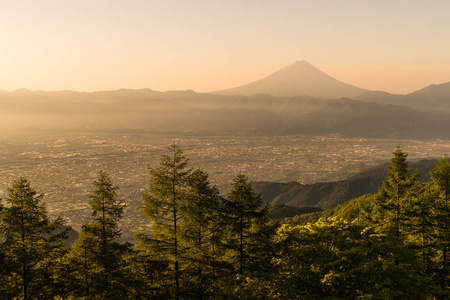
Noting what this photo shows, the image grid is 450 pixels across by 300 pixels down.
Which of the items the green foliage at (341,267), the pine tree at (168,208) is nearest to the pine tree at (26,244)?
the pine tree at (168,208)

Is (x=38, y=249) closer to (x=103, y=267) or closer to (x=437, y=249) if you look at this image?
(x=103, y=267)

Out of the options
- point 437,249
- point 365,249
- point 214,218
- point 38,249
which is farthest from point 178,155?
point 437,249

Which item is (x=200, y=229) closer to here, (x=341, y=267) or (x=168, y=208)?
(x=168, y=208)

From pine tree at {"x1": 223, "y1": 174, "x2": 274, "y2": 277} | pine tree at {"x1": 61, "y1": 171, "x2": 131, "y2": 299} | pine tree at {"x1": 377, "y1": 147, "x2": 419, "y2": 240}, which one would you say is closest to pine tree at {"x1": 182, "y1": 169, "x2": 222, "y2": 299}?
pine tree at {"x1": 223, "y1": 174, "x2": 274, "y2": 277}

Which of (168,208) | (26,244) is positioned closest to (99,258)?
(26,244)

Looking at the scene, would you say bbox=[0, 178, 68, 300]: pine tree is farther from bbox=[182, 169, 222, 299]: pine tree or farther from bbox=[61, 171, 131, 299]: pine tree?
bbox=[182, 169, 222, 299]: pine tree

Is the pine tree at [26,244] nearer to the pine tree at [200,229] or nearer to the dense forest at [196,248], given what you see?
the dense forest at [196,248]
